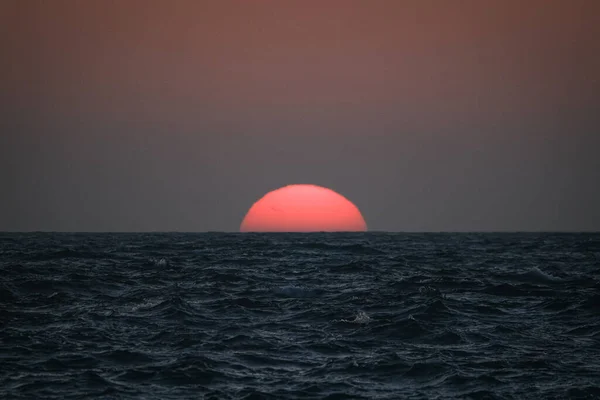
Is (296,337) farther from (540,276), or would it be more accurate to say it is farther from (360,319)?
(540,276)

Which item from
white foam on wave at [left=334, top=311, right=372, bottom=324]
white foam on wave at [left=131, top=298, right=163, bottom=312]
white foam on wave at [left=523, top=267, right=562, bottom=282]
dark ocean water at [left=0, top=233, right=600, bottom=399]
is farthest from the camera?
white foam on wave at [left=523, top=267, right=562, bottom=282]

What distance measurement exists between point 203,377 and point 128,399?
6.90ft

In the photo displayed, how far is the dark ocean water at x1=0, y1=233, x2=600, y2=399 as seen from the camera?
15.8 m

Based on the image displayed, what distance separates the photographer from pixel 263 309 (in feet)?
84.3

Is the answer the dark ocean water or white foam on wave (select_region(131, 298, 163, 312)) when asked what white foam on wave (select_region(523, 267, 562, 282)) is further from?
white foam on wave (select_region(131, 298, 163, 312))

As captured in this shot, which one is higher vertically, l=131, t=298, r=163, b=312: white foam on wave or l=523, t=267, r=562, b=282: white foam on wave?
l=523, t=267, r=562, b=282: white foam on wave

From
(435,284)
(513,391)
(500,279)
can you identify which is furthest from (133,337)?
(500,279)

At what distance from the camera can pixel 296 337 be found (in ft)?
68.2

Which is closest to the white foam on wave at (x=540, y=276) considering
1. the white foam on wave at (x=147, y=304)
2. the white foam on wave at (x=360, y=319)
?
the white foam on wave at (x=360, y=319)

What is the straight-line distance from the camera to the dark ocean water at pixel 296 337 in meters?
15.8

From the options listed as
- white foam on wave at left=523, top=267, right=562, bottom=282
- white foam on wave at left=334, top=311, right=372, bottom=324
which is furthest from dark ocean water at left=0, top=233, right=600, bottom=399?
white foam on wave at left=523, top=267, right=562, bottom=282

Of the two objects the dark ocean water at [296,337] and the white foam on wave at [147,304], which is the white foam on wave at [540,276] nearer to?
the dark ocean water at [296,337]

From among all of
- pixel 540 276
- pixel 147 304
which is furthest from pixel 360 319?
pixel 540 276

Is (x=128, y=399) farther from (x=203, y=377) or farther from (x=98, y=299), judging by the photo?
(x=98, y=299)
